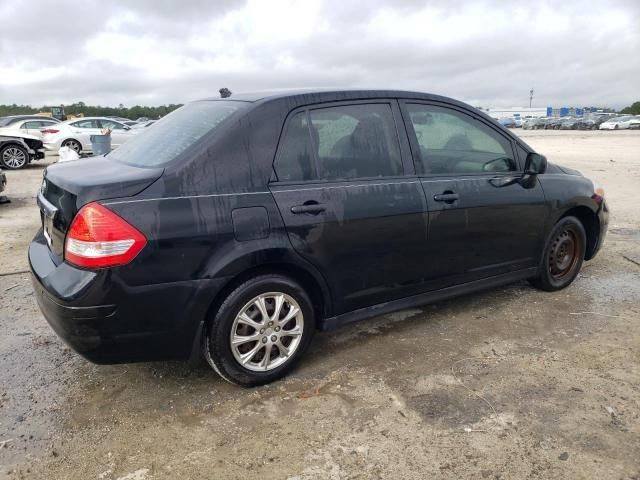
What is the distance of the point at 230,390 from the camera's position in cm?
312

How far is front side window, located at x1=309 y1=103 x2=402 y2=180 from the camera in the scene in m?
3.23

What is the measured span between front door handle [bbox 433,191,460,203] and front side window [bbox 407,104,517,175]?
0.17m

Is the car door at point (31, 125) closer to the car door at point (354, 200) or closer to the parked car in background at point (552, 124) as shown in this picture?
the car door at point (354, 200)

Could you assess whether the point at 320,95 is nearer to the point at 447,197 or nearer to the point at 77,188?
the point at 447,197

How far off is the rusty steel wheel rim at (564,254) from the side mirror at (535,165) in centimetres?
74

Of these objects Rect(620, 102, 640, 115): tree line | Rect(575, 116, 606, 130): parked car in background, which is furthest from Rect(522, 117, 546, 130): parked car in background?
Rect(620, 102, 640, 115): tree line

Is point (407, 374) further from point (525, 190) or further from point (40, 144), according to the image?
point (40, 144)

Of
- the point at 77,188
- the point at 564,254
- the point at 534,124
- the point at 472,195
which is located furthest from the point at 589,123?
the point at 77,188

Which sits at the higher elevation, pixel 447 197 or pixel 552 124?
pixel 552 124

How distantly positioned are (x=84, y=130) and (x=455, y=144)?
665 inches

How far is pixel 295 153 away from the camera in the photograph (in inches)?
123

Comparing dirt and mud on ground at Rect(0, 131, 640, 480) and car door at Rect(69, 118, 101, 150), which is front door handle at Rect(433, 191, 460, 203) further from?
car door at Rect(69, 118, 101, 150)

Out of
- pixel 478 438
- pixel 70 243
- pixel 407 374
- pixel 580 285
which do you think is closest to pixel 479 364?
pixel 407 374

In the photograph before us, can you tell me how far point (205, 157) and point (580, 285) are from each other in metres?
3.77
